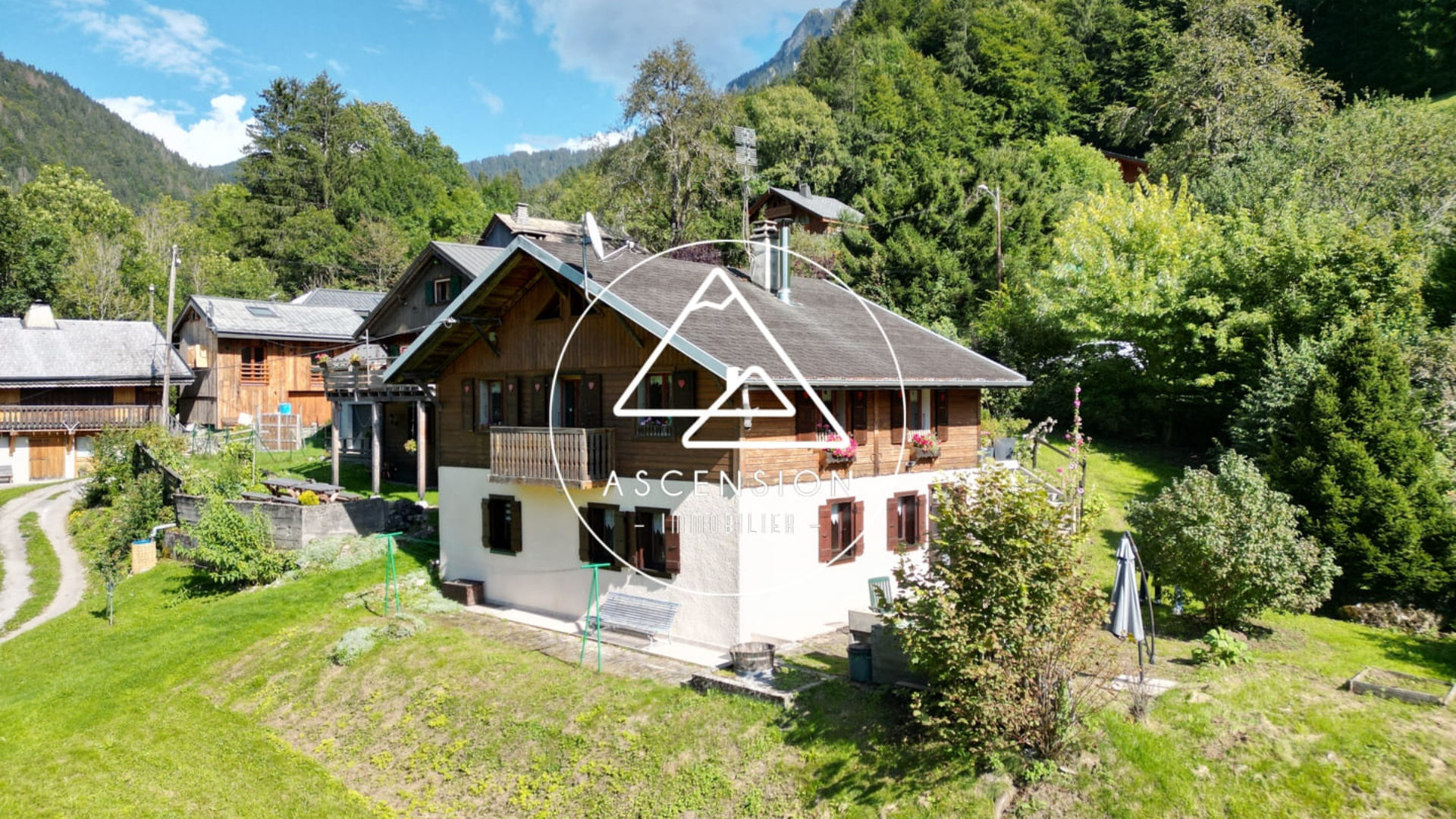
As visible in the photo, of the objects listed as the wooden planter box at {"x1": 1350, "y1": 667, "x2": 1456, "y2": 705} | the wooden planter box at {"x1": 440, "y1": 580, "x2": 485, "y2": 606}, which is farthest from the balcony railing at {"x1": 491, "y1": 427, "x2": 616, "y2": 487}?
the wooden planter box at {"x1": 1350, "y1": 667, "x2": 1456, "y2": 705}

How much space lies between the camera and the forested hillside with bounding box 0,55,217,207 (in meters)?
141

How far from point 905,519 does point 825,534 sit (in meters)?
2.80

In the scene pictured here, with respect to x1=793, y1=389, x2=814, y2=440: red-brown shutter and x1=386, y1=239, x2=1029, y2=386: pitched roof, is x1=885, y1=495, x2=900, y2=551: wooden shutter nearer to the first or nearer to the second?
x1=386, y1=239, x2=1029, y2=386: pitched roof

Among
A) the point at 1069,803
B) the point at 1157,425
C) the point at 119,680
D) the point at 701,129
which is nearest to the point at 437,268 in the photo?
the point at 701,129

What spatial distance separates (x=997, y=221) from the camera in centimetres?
3375

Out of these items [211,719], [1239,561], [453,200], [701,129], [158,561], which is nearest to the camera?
[1239,561]

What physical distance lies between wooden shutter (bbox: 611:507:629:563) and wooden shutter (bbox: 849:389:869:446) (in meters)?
4.90

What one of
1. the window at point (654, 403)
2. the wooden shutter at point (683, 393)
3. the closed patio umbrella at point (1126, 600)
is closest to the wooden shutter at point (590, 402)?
the window at point (654, 403)

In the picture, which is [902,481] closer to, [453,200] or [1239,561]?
[1239,561]

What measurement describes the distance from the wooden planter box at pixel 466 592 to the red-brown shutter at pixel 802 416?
924cm

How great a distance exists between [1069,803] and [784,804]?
354 cm

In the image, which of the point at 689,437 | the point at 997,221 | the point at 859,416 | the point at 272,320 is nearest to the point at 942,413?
the point at 859,416

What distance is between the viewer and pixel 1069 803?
10336mm

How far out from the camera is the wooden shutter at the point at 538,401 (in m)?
19.6
